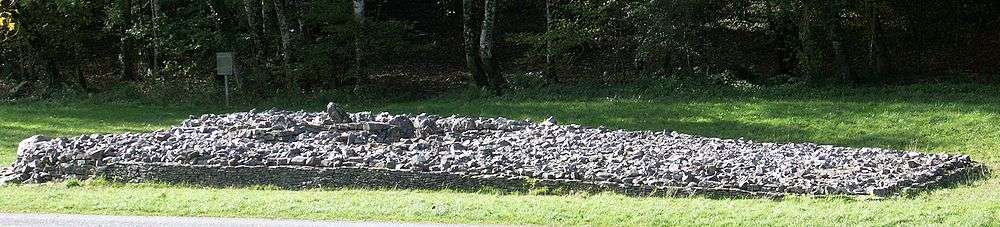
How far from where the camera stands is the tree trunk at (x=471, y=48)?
23.6 metres

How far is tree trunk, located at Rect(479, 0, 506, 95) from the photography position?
23.0m

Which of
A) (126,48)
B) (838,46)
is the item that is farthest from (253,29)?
(838,46)

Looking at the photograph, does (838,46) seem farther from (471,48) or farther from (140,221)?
(140,221)

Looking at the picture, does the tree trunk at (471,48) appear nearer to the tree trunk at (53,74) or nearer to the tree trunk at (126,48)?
the tree trunk at (126,48)

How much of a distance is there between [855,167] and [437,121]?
18.8 feet

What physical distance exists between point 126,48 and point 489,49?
34.7 feet

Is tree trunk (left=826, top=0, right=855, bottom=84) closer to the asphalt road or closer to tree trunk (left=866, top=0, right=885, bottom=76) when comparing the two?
tree trunk (left=866, top=0, right=885, bottom=76)

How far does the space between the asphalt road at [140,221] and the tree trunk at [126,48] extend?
19.0 m

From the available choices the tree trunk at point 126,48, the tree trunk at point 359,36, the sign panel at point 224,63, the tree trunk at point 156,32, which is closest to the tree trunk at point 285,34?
the tree trunk at point 359,36

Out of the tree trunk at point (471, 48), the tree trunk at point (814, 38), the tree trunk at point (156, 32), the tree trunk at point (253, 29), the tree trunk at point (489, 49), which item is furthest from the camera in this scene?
the tree trunk at point (156, 32)

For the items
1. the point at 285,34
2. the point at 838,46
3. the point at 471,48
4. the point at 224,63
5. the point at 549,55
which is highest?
the point at 285,34

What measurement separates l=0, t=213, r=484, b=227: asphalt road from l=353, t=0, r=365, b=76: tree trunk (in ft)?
50.6

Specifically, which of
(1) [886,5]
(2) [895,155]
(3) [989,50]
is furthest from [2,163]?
(3) [989,50]

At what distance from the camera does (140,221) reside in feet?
27.9
